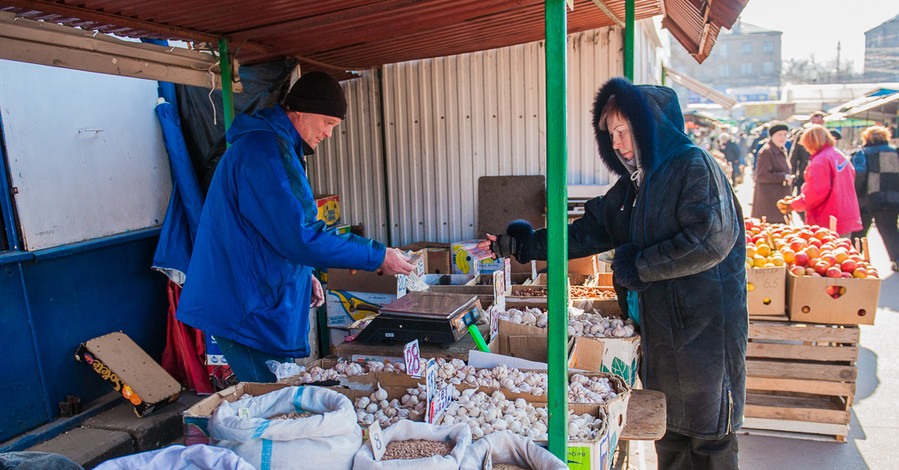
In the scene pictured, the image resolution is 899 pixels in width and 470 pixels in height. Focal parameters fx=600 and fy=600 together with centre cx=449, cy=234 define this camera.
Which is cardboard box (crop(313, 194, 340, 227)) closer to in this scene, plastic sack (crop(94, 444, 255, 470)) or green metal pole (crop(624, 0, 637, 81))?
green metal pole (crop(624, 0, 637, 81))

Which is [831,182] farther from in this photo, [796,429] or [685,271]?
[685,271]

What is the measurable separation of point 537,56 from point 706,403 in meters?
3.76

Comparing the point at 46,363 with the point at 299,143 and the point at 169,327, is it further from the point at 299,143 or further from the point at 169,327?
the point at 299,143

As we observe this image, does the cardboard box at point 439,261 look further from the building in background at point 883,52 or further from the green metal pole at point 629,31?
the building in background at point 883,52

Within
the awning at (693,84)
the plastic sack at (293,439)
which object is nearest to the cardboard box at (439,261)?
the plastic sack at (293,439)

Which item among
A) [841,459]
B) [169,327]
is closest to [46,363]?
[169,327]

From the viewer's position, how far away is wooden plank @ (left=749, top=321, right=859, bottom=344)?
3.71 meters

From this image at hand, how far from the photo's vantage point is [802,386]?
12.5 feet

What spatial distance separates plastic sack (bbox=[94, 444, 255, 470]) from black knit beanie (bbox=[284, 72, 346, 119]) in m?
1.47

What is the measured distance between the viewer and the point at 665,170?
238cm

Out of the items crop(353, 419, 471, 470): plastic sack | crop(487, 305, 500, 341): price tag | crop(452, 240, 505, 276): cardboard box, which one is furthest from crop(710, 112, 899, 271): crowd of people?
crop(353, 419, 471, 470): plastic sack

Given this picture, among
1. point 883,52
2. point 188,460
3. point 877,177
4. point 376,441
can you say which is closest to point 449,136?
point 376,441

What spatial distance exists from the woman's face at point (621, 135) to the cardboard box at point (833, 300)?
1.97 meters

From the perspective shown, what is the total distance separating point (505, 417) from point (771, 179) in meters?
7.26
